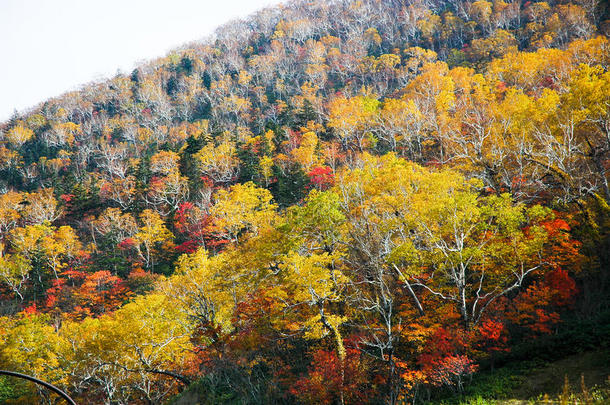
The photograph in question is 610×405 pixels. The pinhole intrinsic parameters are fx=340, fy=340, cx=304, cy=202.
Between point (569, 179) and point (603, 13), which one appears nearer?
point (569, 179)

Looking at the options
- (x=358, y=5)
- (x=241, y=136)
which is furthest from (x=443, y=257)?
(x=358, y=5)

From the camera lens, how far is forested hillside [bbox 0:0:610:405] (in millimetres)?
17734

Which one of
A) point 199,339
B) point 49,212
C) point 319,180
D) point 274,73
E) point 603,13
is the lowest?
point 199,339

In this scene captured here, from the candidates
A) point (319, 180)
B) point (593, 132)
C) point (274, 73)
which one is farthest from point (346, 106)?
point (274, 73)

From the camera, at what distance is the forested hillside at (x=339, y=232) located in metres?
17.7

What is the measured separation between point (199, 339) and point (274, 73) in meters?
90.1

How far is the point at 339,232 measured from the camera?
20.9 m

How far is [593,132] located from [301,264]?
24982 millimetres

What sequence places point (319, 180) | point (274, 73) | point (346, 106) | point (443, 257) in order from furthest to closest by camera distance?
point (274, 73), point (346, 106), point (319, 180), point (443, 257)

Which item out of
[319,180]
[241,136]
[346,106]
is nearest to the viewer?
[319,180]

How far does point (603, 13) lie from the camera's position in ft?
173

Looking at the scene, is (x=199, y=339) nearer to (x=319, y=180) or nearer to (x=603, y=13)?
(x=319, y=180)

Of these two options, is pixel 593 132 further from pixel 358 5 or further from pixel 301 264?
pixel 358 5

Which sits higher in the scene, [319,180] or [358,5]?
[358,5]
